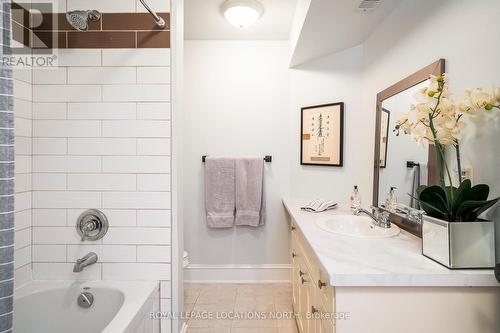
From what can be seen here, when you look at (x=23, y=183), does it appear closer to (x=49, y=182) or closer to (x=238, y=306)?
(x=49, y=182)

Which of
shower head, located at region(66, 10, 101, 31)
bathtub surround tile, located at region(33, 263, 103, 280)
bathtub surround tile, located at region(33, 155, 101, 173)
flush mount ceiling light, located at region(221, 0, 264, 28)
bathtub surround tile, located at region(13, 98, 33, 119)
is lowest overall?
bathtub surround tile, located at region(33, 263, 103, 280)

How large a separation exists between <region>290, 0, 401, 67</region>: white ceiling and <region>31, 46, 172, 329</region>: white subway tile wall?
98 centimetres

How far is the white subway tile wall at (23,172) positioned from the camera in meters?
1.42

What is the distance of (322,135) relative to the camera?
2.42 meters

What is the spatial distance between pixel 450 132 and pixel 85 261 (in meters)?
1.87

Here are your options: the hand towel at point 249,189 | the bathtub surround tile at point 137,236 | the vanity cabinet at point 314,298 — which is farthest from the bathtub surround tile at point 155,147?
the hand towel at point 249,189

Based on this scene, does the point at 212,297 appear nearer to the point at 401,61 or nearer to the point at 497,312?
the point at 497,312

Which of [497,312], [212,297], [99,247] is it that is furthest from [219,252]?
[497,312]

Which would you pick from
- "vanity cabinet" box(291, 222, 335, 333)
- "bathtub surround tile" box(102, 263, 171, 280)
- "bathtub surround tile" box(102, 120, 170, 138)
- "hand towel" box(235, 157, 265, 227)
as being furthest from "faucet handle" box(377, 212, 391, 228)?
"bathtub surround tile" box(102, 120, 170, 138)

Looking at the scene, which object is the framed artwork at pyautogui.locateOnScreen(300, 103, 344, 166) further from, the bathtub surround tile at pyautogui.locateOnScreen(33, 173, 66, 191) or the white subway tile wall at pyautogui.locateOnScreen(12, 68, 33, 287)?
the white subway tile wall at pyautogui.locateOnScreen(12, 68, 33, 287)

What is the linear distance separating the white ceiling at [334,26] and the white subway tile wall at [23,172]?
172cm

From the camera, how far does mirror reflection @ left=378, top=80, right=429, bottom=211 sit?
55.0 inches

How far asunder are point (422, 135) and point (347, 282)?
0.67m

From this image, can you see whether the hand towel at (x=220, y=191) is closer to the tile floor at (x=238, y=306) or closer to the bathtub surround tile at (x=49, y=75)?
the tile floor at (x=238, y=306)
